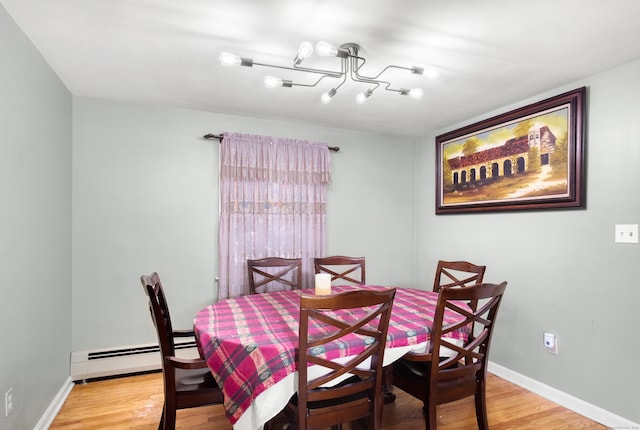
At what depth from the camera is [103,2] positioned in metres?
1.55

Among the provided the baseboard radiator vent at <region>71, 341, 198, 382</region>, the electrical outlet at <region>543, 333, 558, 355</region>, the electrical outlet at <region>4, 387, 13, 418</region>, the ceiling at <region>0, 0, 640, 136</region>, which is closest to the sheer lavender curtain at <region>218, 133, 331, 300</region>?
the ceiling at <region>0, 0, 640, 136</region>

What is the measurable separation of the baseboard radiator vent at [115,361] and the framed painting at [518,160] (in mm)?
2945

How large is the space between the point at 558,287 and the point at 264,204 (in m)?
2.48

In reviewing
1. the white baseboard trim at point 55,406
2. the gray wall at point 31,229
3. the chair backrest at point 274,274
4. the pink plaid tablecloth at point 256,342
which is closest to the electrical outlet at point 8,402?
the gray wall at point 31,229

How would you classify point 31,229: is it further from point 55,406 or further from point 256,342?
point 256,342

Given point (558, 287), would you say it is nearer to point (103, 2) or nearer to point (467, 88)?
point (467, 88)

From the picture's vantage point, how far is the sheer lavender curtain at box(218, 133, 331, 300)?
10.1ft

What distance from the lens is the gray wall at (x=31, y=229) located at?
5.41 feet

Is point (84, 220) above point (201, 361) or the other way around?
above

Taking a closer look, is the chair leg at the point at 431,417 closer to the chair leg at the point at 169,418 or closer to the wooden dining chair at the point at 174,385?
the wooden dining chair at the point at 174,385

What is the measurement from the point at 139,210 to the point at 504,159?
3.16m

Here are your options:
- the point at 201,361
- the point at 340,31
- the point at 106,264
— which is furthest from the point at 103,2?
the point at 106,264

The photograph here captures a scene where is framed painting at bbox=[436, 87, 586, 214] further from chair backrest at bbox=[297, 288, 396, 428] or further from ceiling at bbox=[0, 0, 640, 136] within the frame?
chair backrest at bbox=[297, 288, 396, 428]

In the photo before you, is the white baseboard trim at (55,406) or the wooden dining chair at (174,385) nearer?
the wooden dining chair at (174,385)
